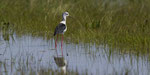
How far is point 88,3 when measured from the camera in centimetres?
1508

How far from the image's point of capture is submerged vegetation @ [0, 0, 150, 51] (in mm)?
10414

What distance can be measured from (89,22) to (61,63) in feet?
14.3

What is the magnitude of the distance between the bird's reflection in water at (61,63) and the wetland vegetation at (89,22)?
0.29 meters

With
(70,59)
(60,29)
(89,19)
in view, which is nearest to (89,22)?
(89,19)

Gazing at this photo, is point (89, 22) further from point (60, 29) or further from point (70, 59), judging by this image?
point (70, 59)

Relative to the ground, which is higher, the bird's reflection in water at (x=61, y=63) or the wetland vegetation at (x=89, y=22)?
the wetland vegetation at (x=89, y=22)

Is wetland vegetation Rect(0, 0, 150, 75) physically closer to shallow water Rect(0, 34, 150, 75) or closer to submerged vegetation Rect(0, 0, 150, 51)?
submerged vegetation Rect(0, 0, 150, 51)

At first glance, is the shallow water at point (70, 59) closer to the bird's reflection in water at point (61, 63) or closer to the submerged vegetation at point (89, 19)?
the bird's reflection in water at point (61, 63)

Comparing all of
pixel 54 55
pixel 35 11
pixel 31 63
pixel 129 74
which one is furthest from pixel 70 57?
pixel 35 11

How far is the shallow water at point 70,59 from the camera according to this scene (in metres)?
7.35

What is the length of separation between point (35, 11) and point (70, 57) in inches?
254

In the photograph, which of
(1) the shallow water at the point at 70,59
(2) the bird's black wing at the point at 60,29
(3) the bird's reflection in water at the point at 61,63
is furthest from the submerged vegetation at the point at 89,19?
(3) the bird's reflection in water at the point at 61,63

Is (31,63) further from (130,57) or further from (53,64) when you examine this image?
(130,57)

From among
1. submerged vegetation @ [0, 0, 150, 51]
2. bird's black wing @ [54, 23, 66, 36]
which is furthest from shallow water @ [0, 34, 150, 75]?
submerged vegetation @ [0, 0, 150, 51]
